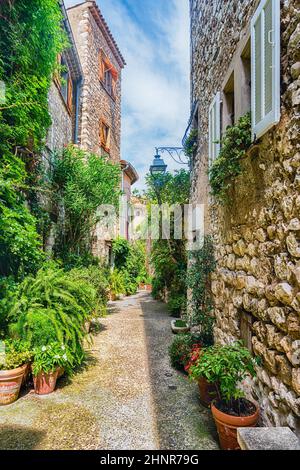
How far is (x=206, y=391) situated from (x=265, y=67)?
10.4 ft

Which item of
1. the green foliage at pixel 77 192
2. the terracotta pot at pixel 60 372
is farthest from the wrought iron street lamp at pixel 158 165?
the terracotta pot at pixel 60 372

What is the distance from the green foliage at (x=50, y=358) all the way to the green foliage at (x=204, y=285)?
201cm

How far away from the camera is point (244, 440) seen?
67.3 inches

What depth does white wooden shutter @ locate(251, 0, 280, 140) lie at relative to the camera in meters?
2.04

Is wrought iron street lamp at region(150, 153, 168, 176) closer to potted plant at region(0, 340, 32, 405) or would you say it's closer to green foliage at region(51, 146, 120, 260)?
green foliage at region(51, 146, 120, 260)

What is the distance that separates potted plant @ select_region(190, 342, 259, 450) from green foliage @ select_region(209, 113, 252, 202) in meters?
1.68

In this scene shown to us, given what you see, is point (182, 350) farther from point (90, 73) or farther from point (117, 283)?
point (90, 73)

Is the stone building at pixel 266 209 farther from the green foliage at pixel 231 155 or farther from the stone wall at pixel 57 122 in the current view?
the stone wall at pixel 57 122

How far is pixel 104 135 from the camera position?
1100 centimetres

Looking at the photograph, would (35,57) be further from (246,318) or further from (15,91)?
(246,318)

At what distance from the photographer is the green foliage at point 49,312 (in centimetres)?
338

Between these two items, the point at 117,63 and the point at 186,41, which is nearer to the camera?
the point at 186,41
